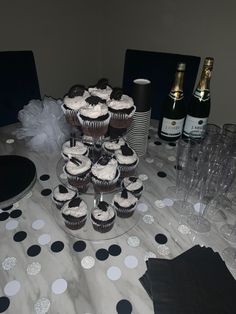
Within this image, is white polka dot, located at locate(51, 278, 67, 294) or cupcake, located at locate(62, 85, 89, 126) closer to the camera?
white polka dot, located at locate(51, 278, 67, 294)

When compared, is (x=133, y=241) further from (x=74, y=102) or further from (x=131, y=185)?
(x=74, y=102)

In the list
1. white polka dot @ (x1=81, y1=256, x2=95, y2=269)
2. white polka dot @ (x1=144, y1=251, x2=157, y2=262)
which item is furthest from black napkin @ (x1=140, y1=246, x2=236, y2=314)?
white polka dot @ (x1=81, y1=256, x2=95, y2=269)

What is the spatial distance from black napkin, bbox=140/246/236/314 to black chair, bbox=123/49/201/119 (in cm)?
92

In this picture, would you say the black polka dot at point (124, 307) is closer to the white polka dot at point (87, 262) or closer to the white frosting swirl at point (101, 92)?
the white polka dot at point (87, 262)

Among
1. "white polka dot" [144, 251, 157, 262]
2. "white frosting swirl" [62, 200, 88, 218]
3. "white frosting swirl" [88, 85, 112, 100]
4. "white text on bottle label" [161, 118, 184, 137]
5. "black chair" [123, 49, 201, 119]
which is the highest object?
"white frosting swirl" [88, 85, 112, 100]

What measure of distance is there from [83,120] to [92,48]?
1.49 metres

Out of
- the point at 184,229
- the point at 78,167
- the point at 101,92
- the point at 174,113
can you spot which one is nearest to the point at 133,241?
the point at 184,229

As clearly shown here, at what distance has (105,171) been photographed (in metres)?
0.75

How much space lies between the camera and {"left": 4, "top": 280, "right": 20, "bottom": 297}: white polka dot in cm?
59

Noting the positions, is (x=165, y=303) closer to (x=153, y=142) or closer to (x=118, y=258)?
(x=118, y=258)

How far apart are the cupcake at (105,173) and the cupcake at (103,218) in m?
0.06

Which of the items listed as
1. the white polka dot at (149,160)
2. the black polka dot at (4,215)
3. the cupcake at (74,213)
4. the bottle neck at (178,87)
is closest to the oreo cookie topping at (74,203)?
the cupcake at (74,213)

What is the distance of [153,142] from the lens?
1189 millimetres

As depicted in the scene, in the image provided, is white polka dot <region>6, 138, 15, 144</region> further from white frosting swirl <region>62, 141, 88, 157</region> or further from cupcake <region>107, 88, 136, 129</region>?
cupcake <region>107, 88, 136, 129</region>
